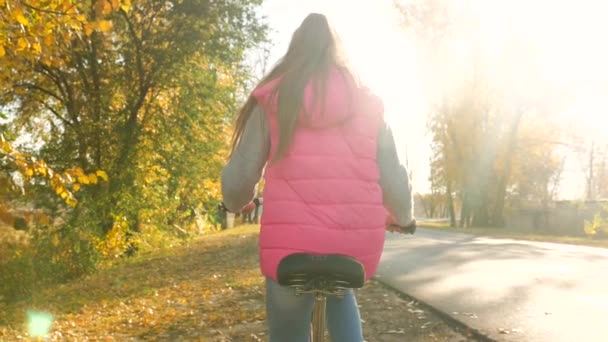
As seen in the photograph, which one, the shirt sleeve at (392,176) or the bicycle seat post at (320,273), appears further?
the shirt sleeve at (392,176)

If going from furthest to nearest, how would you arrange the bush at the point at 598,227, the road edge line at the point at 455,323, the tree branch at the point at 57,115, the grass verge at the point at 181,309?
the bush at the point at 598,227 → the tree branch at the point at 57,115 → the grass verge at the point at 181,309 → the road edge line at the point at 455,323

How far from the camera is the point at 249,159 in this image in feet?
8.95

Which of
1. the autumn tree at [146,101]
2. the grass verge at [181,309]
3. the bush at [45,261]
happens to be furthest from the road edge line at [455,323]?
the autumn tree at [146,101]

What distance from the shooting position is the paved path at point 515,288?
21.6 feet

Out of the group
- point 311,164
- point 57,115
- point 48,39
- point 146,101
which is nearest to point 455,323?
point 48,39

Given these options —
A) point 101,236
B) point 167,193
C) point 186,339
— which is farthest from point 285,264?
point 167,193

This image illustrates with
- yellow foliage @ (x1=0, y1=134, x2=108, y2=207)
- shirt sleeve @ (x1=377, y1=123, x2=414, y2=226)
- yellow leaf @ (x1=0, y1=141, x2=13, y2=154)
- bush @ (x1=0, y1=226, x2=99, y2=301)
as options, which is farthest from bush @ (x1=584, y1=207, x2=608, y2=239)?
shirt sleeve @ (x1=377, y1=123, x2=414, y2=226)

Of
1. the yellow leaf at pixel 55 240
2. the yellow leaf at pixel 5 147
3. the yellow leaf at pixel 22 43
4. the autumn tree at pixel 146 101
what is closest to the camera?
the yellow leaf at pixel 5 147

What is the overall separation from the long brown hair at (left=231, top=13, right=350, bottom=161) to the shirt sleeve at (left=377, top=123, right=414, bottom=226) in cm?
33

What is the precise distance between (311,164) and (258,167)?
250 mm

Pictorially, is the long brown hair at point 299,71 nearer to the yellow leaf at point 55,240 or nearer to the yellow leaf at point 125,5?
the yellow leaf at point 125,5

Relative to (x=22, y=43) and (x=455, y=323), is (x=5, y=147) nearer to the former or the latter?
(x=22, y=43)

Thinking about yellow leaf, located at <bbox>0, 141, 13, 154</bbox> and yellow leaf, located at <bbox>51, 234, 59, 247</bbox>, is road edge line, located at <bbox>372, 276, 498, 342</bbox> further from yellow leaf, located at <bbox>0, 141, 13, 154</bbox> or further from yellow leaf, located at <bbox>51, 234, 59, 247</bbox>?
yellow leaf, located at <bbox>51, 234, 59, 247</bbox>

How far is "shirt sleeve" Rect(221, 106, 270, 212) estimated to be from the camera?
8.92ft
